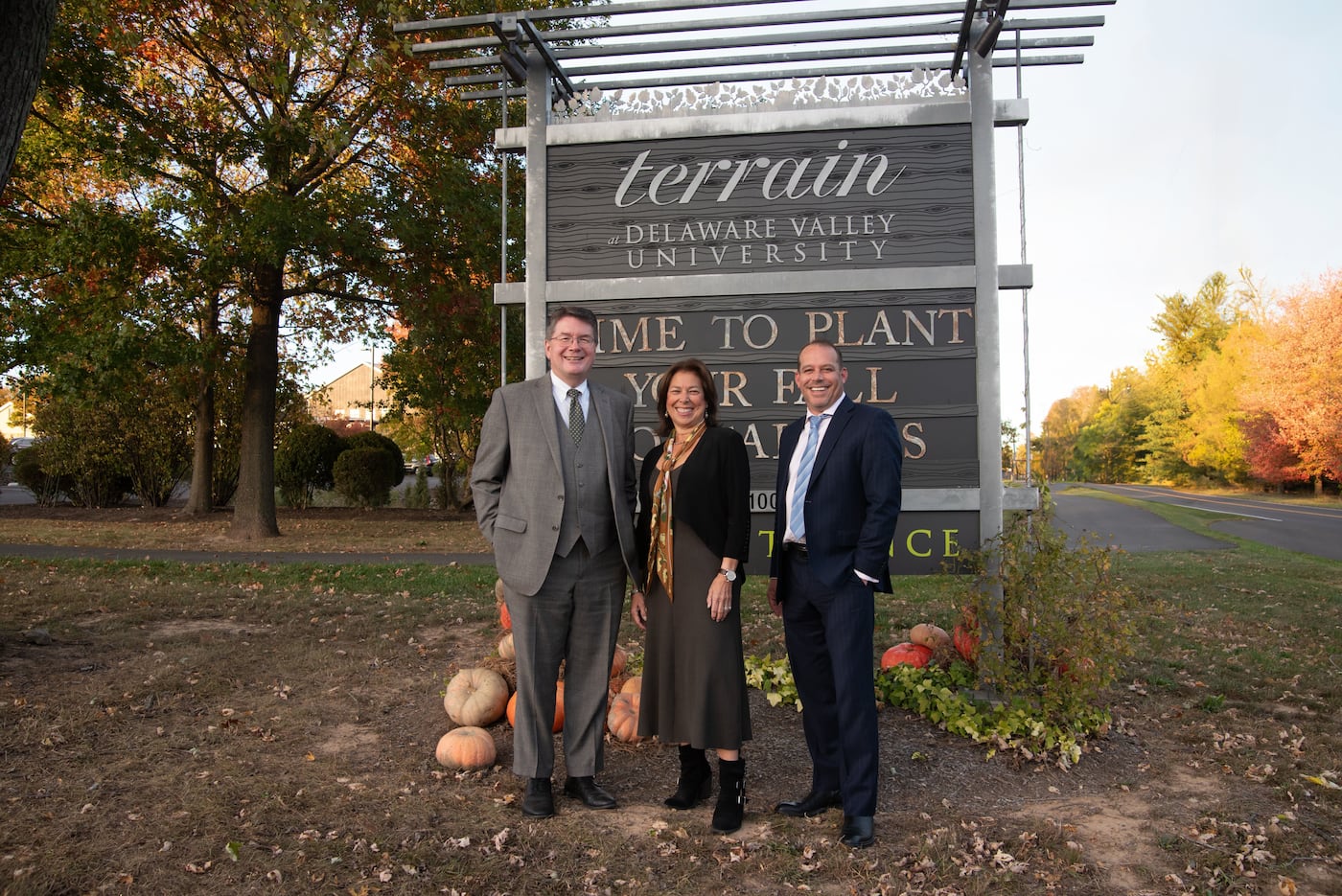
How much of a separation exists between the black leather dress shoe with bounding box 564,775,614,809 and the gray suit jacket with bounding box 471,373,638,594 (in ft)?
3.03

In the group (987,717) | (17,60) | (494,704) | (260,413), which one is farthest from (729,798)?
(260,413)

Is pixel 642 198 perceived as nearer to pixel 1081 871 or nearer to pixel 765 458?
pixel 765 458

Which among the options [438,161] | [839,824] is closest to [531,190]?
[839,824]

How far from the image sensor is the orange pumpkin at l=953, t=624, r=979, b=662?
489cm

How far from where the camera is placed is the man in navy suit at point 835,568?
3.53 metres

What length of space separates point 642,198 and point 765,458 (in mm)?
1796

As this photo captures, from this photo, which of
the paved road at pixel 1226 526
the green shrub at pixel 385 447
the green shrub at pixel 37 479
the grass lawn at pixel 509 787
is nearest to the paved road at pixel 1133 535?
the paved road at pixel 1226 526

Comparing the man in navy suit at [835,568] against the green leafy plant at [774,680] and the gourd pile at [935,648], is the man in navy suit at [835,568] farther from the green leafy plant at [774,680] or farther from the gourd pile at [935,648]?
the gourd pile at [935,648]

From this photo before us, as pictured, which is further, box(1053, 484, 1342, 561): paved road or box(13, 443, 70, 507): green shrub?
box(13, 443, 70, 507): green shrub

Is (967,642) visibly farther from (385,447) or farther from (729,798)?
(385,447)

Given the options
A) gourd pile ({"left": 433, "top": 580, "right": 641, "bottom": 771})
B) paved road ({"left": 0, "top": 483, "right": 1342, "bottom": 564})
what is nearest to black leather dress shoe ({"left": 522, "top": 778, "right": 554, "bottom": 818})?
gourd pile ({"left": 433, "top": 580, "right": 641, "bottom": 771})

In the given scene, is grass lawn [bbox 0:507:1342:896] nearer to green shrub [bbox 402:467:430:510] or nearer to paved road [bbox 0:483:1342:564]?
paved road [bbox 0:483:1342:564]

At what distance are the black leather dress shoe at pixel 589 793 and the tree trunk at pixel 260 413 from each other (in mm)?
12354

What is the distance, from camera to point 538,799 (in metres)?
3.74
